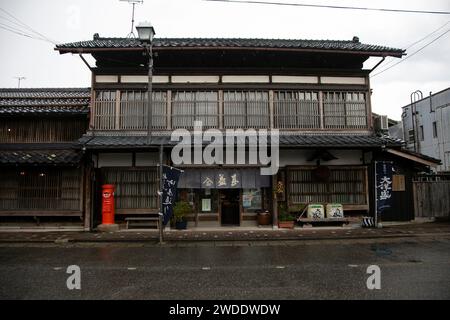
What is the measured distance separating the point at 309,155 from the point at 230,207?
4603 millimetres

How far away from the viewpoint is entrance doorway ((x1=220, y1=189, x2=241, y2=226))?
15.7 m

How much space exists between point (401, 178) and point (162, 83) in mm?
12648

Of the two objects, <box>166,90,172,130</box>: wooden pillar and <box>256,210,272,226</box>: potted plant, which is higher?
<box>166,90,172,130</box>: wooden pillar

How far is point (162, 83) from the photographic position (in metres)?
15.7

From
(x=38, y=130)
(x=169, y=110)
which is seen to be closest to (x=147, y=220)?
(x=169, y=110)

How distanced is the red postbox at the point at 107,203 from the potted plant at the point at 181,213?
2.86m

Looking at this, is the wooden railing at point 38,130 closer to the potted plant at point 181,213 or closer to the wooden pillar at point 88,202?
the wooden pillar at point 88,202

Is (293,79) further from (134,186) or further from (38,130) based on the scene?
(38,130)

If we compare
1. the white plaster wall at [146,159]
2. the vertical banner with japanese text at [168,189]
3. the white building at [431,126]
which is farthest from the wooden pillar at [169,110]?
the white building at [431,126]

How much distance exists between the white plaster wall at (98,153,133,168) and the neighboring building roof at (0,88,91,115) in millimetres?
2403

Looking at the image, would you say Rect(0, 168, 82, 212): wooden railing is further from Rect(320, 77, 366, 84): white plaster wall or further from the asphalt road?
Rect(320, 77, 366, 84): white plaster wall

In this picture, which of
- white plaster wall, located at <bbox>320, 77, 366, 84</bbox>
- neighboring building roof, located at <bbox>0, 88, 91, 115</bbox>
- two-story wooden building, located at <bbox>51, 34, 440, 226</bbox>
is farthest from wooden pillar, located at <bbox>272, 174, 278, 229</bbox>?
neighboring building roof, located at <bbox>0, 88, 91, 115</bbox>
